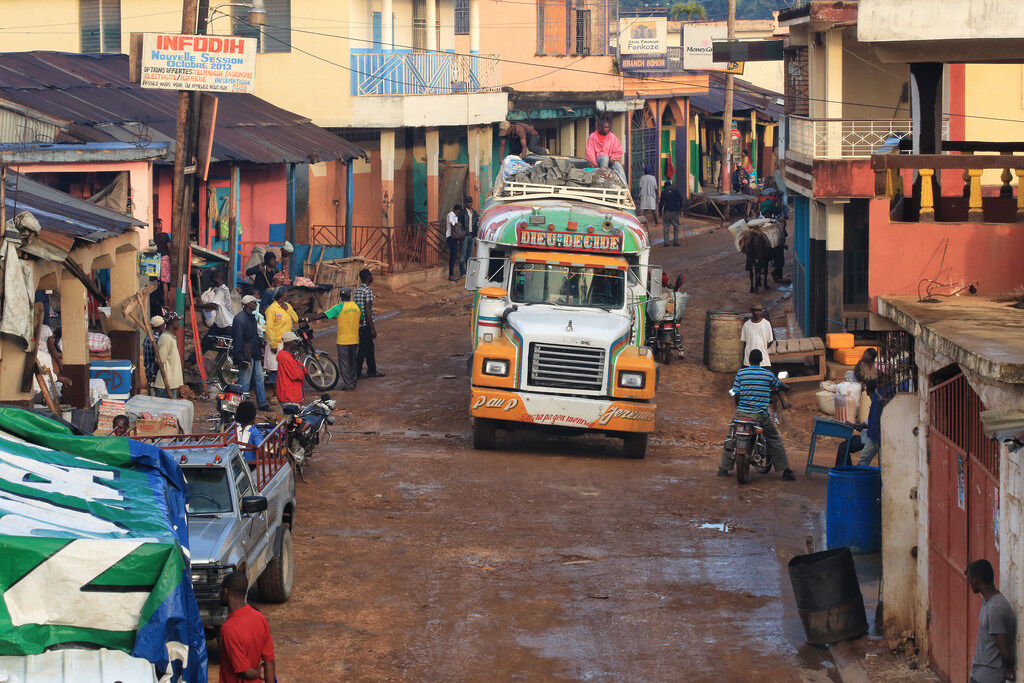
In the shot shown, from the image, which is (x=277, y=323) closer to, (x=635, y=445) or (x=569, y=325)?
(x=569, y=325)

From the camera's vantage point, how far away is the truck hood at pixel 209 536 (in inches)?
386

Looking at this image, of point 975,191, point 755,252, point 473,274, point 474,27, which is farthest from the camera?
point 474,27

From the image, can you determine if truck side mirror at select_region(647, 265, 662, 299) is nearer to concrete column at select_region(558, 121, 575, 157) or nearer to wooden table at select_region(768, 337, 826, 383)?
wooden table at select_region(768, 337, 826, 383)

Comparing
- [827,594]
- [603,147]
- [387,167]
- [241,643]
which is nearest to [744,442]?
[827,594]

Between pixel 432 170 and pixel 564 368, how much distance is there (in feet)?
58.2

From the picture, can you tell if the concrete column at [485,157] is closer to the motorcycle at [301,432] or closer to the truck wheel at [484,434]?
the truck wheel at [484,434]

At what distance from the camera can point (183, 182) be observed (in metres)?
21.0

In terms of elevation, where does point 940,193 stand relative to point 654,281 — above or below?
above

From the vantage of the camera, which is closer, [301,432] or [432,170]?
[301,432]

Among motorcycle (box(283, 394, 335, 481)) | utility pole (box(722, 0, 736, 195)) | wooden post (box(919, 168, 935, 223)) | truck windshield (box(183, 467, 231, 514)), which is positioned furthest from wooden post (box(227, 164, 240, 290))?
utility pole (box(722, 0, 736, 195))

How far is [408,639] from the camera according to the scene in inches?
430

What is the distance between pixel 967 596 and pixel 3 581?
613 centimetres

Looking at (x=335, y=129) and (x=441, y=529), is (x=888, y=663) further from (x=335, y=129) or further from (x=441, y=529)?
(x=335, y=129)

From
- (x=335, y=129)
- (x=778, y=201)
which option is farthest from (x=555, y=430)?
(x=778, y=201)
